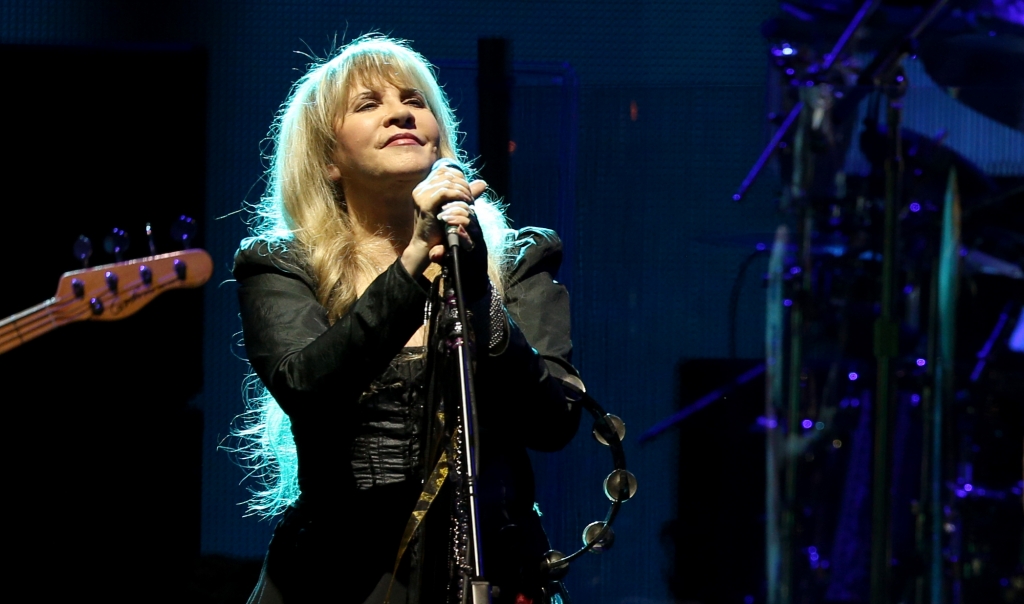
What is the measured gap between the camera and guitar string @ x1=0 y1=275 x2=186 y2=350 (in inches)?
111

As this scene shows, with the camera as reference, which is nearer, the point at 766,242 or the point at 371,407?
the point at 371,407

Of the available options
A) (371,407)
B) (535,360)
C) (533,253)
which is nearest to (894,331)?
(533,253)

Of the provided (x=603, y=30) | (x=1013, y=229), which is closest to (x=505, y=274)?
(x=603, y=30)

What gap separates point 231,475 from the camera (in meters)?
2.83

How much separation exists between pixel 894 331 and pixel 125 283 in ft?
6.11

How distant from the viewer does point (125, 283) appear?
282 cm

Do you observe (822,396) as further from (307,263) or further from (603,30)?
(307,263)

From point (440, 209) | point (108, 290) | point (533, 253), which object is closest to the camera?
point (440, 209)

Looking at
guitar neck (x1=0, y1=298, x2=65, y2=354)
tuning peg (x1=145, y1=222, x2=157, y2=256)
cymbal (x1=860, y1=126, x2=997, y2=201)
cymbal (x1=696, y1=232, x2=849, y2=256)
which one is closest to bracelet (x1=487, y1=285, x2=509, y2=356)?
cymbal (x1=696, y1=232, x2=849, y2=256)

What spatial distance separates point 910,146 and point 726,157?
0.42 metres

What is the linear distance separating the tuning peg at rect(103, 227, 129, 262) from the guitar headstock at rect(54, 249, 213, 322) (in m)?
0.04

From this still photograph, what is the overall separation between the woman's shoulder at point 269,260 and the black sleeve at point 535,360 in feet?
1.04

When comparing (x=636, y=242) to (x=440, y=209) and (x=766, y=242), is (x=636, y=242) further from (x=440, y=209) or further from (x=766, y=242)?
(x=440, y=209)

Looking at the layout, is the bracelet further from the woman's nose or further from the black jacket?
the woman's nose
